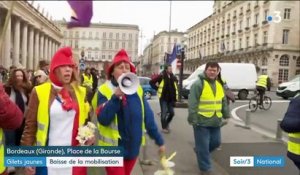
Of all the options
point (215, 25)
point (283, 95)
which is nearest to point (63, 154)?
point (283, 95)

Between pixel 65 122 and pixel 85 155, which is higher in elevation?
pixel 65 122

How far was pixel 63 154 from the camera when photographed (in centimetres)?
317

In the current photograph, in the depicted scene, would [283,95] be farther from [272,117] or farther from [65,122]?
[65,122]

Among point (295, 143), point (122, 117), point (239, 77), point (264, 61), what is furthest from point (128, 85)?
point (264, 61)

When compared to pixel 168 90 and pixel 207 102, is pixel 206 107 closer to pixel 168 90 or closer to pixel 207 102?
pixel 207 102

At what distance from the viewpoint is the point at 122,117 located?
3656 millimetres

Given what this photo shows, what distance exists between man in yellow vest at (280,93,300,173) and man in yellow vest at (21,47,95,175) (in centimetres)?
178

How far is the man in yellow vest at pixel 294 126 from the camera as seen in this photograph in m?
3.85

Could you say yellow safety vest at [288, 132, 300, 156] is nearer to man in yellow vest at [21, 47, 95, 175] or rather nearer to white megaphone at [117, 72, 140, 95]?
white megaphone at [117, 72, 140, 95]

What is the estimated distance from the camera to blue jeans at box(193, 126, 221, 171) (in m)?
6.13

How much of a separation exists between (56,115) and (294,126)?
2071 millimetres

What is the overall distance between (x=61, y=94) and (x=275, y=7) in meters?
62.1

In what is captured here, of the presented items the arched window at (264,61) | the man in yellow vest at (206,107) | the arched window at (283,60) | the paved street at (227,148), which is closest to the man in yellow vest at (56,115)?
the man in yellow vest at (206,107)

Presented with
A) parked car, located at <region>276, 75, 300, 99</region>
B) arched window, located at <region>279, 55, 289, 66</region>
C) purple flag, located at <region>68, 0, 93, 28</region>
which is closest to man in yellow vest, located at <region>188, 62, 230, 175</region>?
purple flag, located at <region>68, 0, 93, 28</region>
